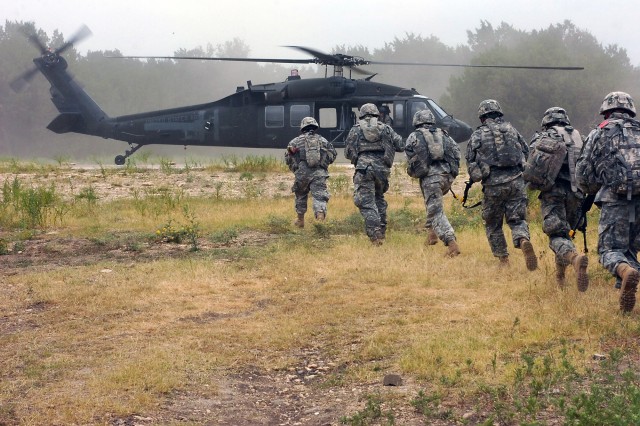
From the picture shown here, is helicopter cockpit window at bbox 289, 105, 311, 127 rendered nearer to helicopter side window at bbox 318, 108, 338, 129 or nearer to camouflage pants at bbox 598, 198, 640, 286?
helicopter side window at bbox 318, 108, 338, 129

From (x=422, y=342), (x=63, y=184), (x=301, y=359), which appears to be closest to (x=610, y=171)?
(x=422, y=342)

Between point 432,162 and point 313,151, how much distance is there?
2799mm

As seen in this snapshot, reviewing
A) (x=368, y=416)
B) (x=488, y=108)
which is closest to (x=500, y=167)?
(x=488, y=108)

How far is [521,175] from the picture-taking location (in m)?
9.27

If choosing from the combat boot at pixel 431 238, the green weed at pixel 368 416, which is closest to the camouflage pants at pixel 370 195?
the combat boot at pixel 431 238

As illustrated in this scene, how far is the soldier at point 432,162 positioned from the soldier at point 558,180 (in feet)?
7.45

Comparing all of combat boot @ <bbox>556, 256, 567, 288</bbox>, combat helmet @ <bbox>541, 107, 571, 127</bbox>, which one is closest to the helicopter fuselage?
combat helmet @ <bbox>541, 107, 571, 127</bbox>

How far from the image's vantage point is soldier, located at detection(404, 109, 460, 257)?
10.6 meters

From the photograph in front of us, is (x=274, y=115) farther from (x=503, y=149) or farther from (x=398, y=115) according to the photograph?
(x=503, y=149)

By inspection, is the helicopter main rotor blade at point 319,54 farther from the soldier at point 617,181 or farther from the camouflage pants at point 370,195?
the soldier at point 617,181

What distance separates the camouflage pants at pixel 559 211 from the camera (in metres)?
8.26

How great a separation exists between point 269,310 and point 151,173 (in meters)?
12.3

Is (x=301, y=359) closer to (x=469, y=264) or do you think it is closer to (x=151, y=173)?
(x=469, y=264)

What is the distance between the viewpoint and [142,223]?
13.6m
